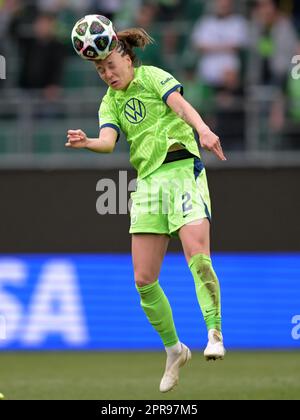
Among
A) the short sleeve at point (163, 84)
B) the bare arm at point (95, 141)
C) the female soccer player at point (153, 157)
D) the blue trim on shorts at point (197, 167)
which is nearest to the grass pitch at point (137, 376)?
the female soccer player at point (153, 157)

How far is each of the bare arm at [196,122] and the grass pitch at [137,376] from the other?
216 centimetres

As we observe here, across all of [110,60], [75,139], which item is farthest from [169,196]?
[110,60]

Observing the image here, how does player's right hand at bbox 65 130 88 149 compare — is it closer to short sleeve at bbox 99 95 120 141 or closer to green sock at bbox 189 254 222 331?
short sleeve at bbox 99 95 120 141

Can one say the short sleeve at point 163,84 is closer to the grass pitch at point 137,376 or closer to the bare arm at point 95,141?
the bare arm at point 95,141

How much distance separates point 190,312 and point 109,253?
118 centimetres

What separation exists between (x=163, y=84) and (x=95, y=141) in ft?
2.16

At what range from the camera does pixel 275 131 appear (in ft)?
44.4

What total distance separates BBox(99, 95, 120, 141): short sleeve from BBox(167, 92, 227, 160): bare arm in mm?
521

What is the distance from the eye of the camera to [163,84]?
336 inches

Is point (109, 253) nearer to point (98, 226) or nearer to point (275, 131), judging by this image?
point (98, 226)

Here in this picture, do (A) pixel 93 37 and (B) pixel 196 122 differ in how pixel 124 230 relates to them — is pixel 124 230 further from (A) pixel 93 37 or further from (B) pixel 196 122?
(B) pixel 196 122

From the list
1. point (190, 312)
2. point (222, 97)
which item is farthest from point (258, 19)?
point (190, 312)

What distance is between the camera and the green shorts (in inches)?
336
